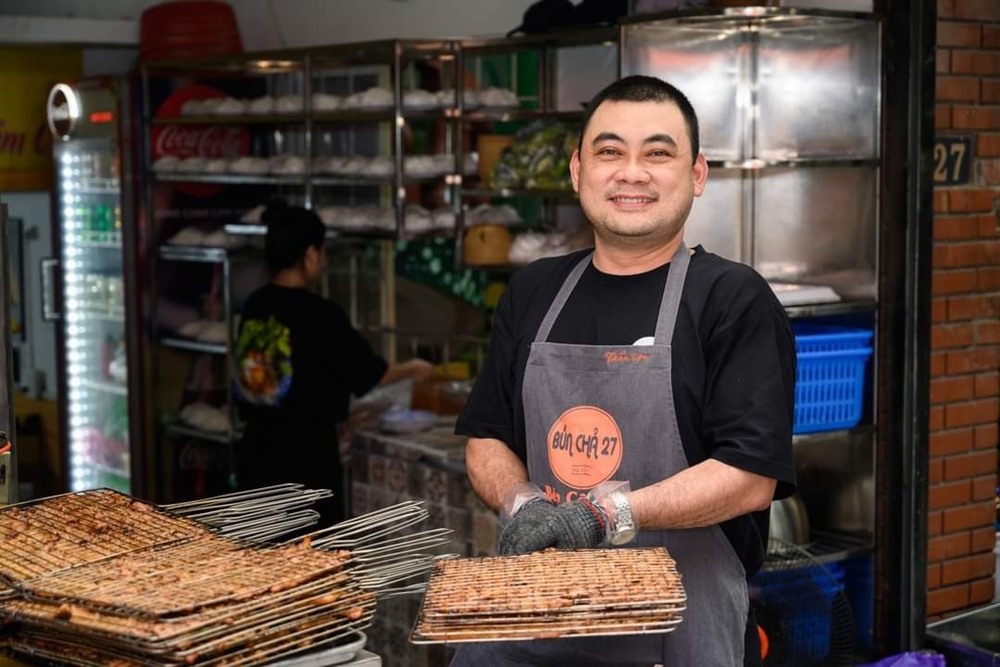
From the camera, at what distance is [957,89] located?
4.93m

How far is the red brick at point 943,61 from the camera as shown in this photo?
4.90 m

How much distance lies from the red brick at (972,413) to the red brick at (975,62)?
115cm

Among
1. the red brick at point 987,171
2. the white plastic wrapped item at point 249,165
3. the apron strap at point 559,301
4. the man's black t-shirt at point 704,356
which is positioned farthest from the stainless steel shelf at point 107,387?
the apron strap at point 559,301

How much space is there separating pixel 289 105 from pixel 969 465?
3.73 metres

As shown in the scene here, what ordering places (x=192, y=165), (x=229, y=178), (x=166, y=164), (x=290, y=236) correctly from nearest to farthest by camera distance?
1. (x=290, y=236)
2. (x=229, y=178)
3. (x=192, y=165)
4. (x=166, y=164)

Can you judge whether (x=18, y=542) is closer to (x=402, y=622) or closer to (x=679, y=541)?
(x=679, y=541)

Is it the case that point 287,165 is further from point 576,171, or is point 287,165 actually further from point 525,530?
point 525,530

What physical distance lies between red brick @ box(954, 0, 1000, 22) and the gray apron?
2.33m

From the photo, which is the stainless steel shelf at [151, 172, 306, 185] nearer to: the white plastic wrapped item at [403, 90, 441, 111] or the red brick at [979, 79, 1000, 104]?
the white plastic wrapped item at [403, 90, 441, 111]

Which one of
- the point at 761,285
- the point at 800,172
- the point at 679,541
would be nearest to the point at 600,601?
the point at 679,541

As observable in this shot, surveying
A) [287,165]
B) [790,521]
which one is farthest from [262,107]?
[790,521]

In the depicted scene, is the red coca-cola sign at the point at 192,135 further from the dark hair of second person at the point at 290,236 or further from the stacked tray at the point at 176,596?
the stacked tray at the point at 176,596

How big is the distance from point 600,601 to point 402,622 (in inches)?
139

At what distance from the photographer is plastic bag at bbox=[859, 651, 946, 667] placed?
475 cm
